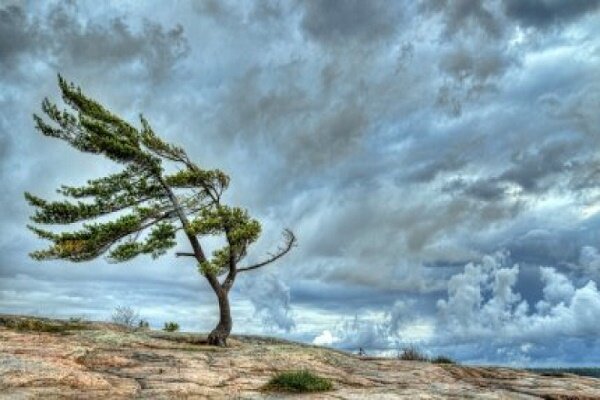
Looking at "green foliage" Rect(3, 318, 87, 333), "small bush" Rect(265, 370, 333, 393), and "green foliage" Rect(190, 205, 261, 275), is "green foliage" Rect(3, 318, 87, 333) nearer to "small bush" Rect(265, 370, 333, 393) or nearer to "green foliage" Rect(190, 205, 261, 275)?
"green foliage" Rect(190, 205, 261, 275)

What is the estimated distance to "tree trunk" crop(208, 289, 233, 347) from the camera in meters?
29.8

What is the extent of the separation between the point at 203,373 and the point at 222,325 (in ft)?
39.8

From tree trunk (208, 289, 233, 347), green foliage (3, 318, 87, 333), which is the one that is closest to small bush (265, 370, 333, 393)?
tree trunk (208, 289, 233, 347)

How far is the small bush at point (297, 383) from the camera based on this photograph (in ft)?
55.7

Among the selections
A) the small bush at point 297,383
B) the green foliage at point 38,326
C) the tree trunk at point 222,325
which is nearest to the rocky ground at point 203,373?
the green foliage at point 38,326

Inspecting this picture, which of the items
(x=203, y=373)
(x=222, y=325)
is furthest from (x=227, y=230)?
(x=203, y=373)

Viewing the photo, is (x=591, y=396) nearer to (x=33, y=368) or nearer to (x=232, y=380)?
(x=232, y=380)

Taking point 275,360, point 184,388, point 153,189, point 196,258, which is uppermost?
point 153,189

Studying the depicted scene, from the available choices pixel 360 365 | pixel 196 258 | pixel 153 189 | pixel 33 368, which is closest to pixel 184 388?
pixel 33 368

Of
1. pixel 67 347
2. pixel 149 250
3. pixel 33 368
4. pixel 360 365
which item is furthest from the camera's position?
pixel 149 250

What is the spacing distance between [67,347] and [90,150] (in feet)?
46.6

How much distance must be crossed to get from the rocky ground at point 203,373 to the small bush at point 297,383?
41cm

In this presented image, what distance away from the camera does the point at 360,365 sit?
24.4 meters

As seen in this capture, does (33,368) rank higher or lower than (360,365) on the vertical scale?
lower
